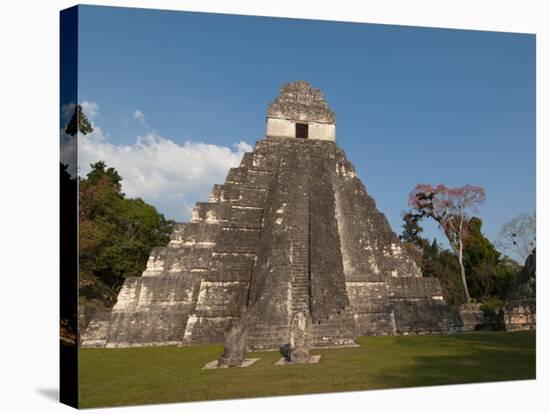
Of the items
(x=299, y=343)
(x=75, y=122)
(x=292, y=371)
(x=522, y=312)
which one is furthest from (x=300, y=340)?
(x=522, y=312)

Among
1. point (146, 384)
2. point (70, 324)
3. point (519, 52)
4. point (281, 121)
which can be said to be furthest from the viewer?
point (281, 121)

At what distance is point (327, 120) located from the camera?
17953mm

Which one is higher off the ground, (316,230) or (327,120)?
(327,120)

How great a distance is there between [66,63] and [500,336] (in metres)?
11.5

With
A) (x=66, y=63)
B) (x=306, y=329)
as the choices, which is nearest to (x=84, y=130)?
(x=66, y=63)

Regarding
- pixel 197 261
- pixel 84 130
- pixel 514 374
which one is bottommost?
pixel 514 374

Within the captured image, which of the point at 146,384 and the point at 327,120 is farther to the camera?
the point at 327,120

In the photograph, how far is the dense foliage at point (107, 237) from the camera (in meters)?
19.1

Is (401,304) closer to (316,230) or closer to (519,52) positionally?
(316,230)

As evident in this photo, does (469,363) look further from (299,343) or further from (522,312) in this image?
(522,312)

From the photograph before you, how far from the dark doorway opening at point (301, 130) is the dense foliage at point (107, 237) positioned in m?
6.42

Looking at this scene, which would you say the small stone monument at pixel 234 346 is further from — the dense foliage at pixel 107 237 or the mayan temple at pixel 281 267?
the dense foliage at pixel 107 237

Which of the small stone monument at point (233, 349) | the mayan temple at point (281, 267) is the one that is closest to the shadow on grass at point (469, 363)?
the mayan temple at point (281, 267)

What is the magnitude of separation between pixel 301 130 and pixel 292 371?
31.5 feet
